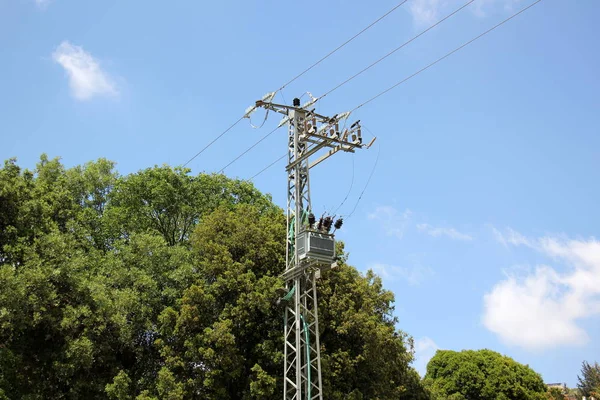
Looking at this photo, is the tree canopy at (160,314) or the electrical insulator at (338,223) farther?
the tree canopy at (160,314)

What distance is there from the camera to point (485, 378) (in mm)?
40438

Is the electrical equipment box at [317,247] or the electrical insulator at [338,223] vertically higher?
the electrical insulator at [338,223]

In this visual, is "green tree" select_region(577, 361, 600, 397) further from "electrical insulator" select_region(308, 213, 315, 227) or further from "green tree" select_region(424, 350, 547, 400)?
"electrical insulator" select_region(308, 213, 315, 227)

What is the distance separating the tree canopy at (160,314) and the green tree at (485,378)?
67.2ft

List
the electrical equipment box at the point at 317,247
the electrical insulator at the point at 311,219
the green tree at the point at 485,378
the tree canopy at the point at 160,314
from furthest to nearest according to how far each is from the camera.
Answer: the green tree at the point at 485,378 < the tree canopy at the point at 160,314 < the electrical insulator at the point at 311,219 < the electrical equipment box at the point at 317,247

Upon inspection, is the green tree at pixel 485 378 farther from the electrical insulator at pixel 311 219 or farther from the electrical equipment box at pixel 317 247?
the electrical insulator at pixel 311 219

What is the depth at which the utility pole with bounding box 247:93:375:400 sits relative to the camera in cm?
1476

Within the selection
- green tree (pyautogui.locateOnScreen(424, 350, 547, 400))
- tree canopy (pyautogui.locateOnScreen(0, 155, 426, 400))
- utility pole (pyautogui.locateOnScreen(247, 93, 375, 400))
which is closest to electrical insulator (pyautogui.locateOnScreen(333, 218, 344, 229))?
utility pole (pyautogui.locateOnScreen(247, 93, 375, 400))

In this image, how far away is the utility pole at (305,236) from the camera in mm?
14758

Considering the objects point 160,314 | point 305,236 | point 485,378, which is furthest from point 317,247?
point 485,378

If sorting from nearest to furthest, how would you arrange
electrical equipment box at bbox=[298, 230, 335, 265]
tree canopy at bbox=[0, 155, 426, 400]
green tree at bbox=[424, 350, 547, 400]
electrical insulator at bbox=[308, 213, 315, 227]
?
1. electrical equipment box at bbox=[298, 230, 335, 265]
2. electrical insulator at bbox=[308, 213, 315, 227]
3. tree canopy at bbox=[0, 155, 426, 400]
4. green tree at bbox=[424, 350, 547, 400]

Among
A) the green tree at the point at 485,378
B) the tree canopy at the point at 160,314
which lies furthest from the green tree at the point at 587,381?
the tree canopy at the point at 160,314

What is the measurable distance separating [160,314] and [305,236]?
7102 millimetres

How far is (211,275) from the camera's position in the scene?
66.5 ft
